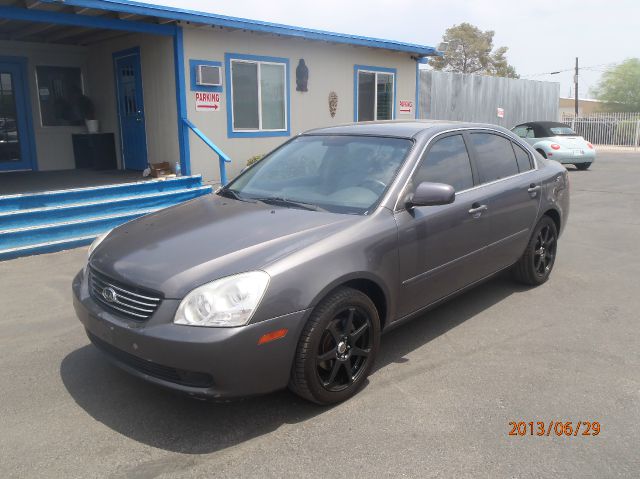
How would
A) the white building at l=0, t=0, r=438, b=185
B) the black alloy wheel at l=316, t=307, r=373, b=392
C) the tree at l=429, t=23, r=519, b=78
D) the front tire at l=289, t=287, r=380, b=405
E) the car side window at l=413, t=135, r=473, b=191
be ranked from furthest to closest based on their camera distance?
the tree at l=429, t=23, r=519, b=78
the white building at l=0, t=0, r=438, b=185
the car side window at l=413, t=135, r=473, b=191
the black alloy wheel at l=316, t=307, r=373, b=392
the front tire at l=289, t=287, r=380, b=405

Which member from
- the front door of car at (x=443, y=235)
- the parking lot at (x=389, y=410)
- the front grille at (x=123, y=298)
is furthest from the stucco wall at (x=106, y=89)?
the front grille at (x=123, y=298)

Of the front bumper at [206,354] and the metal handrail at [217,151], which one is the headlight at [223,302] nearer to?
the front bumper at [206,354]

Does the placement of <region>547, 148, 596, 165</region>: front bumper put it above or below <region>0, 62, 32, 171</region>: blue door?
below

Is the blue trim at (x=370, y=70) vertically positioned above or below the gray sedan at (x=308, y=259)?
above

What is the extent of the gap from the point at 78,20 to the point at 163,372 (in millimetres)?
7318

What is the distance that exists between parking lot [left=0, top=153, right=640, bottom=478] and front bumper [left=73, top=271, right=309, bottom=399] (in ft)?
1.10

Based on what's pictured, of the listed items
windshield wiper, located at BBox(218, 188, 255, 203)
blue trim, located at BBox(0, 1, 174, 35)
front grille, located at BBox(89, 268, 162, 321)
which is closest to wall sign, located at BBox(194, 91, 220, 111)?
blue trim, located at BBox(0, 1, 174, 35)

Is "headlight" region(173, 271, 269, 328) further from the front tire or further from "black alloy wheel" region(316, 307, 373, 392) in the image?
"black alloy wheel" region(316, 307, 373, 392)

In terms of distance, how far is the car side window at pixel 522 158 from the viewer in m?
5.14

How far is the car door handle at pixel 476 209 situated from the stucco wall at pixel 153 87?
7.08m

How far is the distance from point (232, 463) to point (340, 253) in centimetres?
126

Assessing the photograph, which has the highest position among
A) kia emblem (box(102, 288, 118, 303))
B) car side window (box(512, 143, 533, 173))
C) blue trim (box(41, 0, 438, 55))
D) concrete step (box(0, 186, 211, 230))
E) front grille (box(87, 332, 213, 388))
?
blue trim (box(41, 0, 438, 55))

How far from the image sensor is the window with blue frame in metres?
10.9
